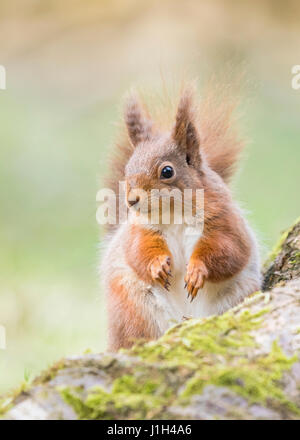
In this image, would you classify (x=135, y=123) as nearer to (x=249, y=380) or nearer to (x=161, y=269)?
(x=161, y=269)

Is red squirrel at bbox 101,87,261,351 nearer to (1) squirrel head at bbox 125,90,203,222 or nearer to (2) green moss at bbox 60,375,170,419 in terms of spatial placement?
(1) squirrel head at bbox 125,90,203,222

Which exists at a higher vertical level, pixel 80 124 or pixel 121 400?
pixel 80 124

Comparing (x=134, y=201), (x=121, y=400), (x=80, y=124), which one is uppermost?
(x=80, y=124)

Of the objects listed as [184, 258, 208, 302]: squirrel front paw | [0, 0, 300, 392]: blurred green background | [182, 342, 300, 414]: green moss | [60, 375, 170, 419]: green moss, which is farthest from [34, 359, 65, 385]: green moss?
[0, 0, 300, 392]: blurred green background

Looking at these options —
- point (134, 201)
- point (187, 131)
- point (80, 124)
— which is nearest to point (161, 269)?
point (134, 201)

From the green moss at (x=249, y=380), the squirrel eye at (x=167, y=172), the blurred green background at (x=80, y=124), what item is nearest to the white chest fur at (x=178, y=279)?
A: the squirrel eye at (x=167, y=172)

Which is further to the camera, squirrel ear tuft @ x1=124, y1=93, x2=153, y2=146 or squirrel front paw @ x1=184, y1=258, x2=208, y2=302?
squirrel ear tuft @ x1=124, y1=93, x2=153, y2=146
